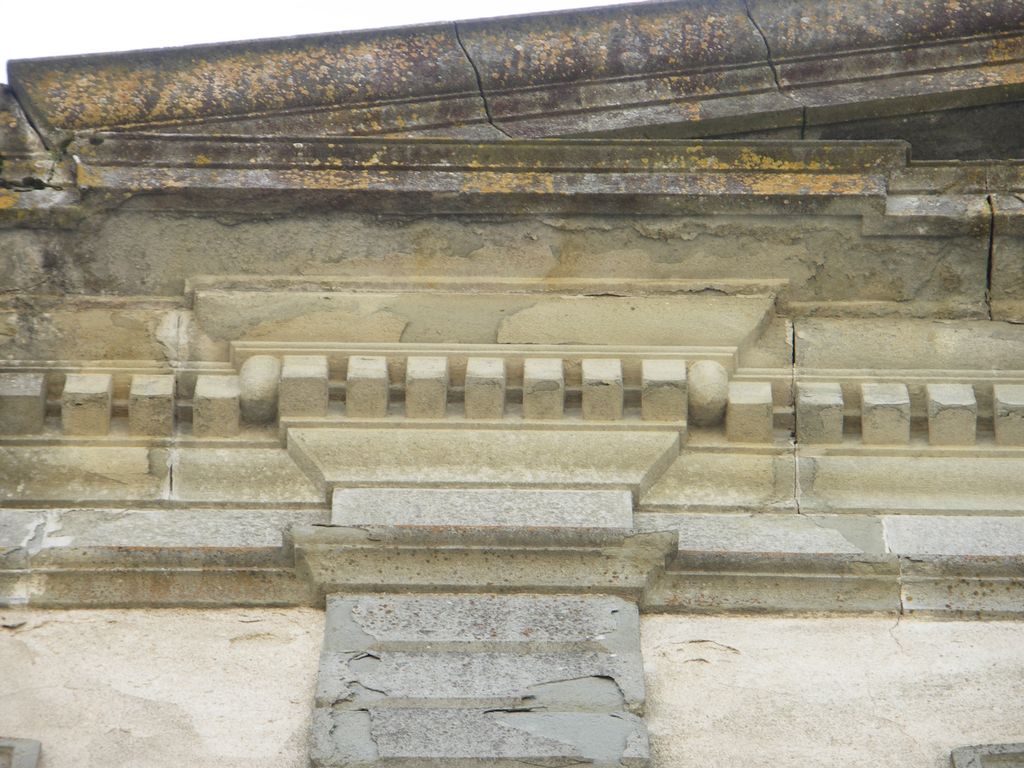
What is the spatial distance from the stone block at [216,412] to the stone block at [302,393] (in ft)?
0.42

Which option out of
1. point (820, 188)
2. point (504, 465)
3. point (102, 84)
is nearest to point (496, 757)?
point (504, 465)

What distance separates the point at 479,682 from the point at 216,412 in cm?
117

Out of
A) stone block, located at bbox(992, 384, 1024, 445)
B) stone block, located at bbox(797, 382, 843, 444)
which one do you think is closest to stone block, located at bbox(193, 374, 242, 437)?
stone block, located at bbox(797, 382, 843, 444)

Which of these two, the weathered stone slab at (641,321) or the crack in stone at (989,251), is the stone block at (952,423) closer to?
the crack in stone at (989,251)

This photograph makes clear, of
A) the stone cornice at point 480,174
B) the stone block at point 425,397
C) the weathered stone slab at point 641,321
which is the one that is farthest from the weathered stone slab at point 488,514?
the stone cornice at point 480,174

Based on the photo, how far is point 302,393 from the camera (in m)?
6.55

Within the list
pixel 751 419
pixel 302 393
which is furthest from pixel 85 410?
pixel 751 419

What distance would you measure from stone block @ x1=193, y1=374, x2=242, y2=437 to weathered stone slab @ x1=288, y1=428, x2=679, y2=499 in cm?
17

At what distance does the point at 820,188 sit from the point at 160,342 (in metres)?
1.89

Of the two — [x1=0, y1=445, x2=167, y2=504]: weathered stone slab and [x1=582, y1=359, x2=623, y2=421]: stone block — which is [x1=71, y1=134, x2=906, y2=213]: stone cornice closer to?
[x1=582, y1=359, x2=623, y2=421]: stone block

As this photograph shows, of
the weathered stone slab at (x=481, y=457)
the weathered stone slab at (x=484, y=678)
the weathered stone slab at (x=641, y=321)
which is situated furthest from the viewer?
the weathered stone slab at (x=641, y=321)

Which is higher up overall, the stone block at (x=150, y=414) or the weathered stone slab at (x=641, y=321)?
the weathered stone slab at (x=641, y=321)

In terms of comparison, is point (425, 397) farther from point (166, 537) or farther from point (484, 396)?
point (166, 537)

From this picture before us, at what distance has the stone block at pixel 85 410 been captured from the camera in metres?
6.55
